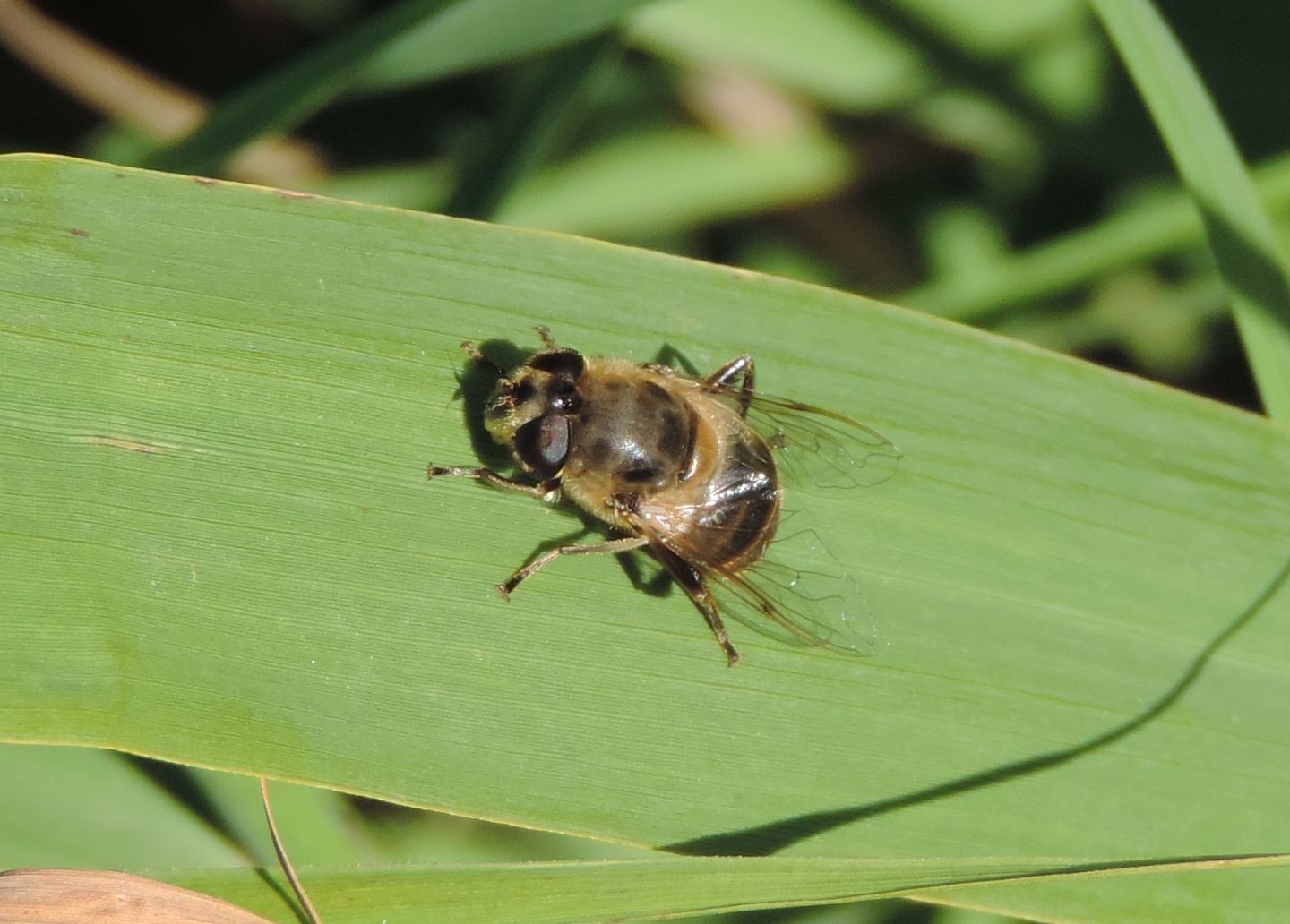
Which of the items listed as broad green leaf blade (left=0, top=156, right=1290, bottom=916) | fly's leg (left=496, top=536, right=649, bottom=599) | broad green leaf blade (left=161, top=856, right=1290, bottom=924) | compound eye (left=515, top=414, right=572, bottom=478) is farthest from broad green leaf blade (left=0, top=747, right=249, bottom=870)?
compound eye (left=515, top=414, right=572, bottom=478)

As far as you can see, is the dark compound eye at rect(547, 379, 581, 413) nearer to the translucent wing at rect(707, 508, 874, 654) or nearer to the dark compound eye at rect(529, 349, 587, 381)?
the dark compound eye at rect(529, 349, 587, 381)

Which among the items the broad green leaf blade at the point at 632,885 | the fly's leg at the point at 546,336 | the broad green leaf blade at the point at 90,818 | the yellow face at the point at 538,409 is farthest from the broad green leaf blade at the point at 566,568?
the broad green leaf blade at the point at 90,818

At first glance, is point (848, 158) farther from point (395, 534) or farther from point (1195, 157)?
point (395, 534)

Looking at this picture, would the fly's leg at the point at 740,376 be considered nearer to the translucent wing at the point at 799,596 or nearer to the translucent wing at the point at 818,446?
the translucent wing at the point at 818,446

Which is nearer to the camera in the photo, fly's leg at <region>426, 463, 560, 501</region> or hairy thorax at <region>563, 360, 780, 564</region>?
fly's leg at <region>426, 463, 560, 501</region>

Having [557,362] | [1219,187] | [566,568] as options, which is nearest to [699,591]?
[566,568]

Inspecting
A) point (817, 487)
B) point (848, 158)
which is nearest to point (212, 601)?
point (817, 487)

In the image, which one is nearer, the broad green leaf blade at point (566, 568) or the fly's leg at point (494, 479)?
the broad green leaf blade at point (566, 568)
